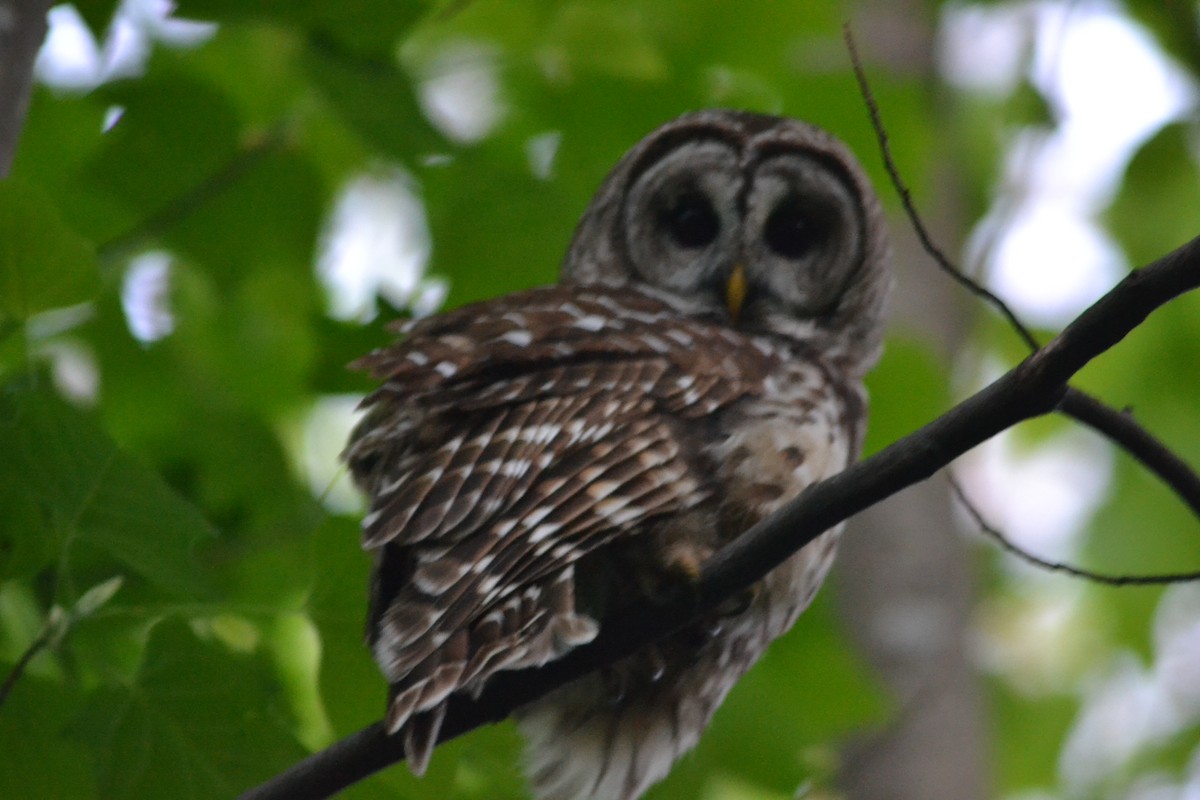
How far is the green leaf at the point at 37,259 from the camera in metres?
2.10

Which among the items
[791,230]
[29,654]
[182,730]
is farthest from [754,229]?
[29,654]

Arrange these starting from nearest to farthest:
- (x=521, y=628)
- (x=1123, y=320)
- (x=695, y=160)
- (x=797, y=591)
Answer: (x=1123, y=320) → (x=521, y=628) → (x=797, y=591) → (x=695, y=160)

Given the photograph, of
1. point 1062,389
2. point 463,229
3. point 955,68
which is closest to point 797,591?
point 1062,389

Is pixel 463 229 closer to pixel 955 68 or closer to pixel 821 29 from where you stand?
pixel 821 29

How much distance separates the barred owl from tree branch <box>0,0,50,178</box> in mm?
696

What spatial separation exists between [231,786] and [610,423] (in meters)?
0.79

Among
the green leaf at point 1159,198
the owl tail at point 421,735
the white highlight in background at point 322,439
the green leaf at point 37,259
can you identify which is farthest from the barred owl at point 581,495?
the white highlight in background at point 322,439

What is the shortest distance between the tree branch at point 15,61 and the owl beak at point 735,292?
1.47 meters

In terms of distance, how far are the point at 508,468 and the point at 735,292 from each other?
3.89 feet

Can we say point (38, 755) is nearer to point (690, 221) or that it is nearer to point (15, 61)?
point (15, 61)

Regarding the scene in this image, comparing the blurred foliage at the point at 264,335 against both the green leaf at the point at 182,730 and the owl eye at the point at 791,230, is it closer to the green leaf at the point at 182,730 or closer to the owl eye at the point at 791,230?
the green leaf at the point at 182,730

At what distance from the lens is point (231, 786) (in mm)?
2176

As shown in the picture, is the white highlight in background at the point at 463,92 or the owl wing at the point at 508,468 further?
the white highlight in background at the point at 463,92

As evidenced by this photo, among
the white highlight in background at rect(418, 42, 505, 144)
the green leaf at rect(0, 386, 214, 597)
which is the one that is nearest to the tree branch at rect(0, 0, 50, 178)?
the green leaf at rect(0, 386, 214, 597)
